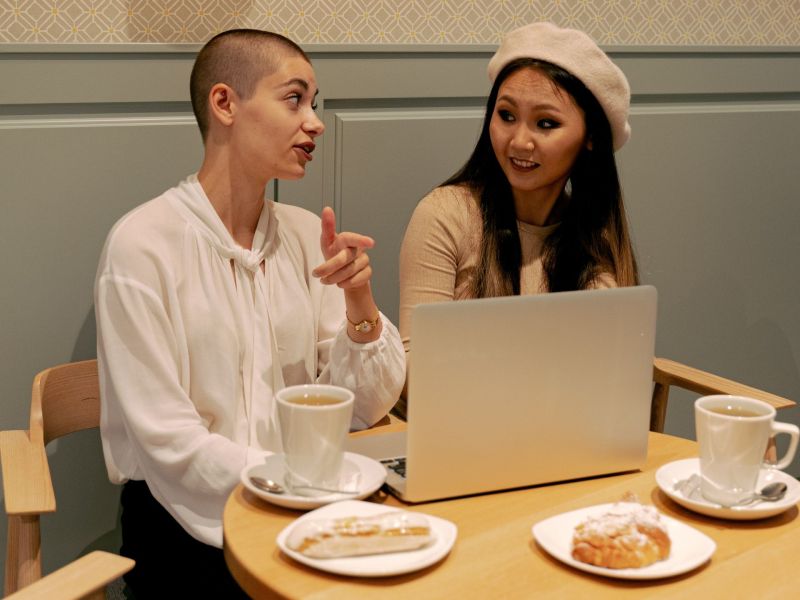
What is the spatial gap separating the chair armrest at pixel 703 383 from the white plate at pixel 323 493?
3.51 ft

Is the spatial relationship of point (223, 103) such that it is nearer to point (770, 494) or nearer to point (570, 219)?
point (570, 219)

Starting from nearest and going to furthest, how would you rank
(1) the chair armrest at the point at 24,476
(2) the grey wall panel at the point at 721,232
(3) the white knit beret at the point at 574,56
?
(1) the chair armrest at the point at 24,476 → (3) the white knit beret at the point at 574,56 → (2) the grey wall panel at the point at 721,232

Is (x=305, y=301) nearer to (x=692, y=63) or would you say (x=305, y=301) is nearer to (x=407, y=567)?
(x=407, y=567)

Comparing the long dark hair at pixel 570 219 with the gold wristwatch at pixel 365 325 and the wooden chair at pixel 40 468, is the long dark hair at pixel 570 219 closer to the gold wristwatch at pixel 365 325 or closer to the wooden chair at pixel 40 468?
the gold wristwatch at pixel 365 325

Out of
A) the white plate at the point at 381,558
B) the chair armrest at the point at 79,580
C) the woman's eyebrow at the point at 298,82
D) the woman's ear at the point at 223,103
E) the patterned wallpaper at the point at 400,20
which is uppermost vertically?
the patterned wallpaper at the point at 400,20

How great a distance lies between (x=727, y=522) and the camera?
4.19 feet

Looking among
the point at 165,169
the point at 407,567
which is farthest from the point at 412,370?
the point at 165,169

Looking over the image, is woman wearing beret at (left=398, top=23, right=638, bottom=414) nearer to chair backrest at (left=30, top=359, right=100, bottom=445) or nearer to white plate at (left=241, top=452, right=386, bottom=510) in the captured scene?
chair backrest at (left=30, top=359, right=100, bottom=445)

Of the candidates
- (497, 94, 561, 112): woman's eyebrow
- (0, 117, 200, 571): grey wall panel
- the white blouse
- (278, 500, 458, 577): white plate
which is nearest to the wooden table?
(278, 500, 458, 577): white plate

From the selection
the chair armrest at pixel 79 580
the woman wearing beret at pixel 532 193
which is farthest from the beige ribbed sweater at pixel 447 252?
the chair armrest at pixel 79 580

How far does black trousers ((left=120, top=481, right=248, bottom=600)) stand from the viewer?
173 centimetres

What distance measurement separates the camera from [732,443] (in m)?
1.24

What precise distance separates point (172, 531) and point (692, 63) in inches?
77.5

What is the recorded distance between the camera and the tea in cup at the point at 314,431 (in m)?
1.20
